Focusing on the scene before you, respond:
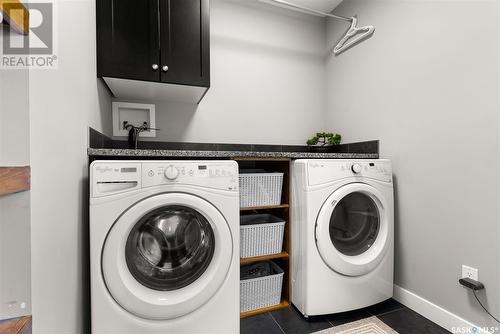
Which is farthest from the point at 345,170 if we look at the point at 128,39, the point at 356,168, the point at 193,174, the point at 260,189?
the point at 128,39

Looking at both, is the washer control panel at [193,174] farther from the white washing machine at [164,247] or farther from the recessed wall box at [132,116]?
the recessed wall box at [132,116]

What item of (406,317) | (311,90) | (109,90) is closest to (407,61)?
(311,90)

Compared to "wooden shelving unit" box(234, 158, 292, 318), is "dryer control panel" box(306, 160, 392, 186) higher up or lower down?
higher up

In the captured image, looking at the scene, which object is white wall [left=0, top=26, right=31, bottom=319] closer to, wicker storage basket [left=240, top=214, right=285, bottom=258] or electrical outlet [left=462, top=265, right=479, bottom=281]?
wicker storage basket [left=240, top=214, right=285, bottom=258]

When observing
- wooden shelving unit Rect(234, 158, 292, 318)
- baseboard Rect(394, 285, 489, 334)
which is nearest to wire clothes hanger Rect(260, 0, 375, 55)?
wooden shelving unit Rect(234, 158, 292, 318)

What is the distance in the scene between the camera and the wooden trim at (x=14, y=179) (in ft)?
1.72

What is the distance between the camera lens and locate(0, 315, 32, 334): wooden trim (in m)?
0.51

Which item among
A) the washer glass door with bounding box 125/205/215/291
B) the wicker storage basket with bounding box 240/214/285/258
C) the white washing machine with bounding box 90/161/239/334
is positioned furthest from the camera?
the wicker storage basket with bounding box 240/214/285/258

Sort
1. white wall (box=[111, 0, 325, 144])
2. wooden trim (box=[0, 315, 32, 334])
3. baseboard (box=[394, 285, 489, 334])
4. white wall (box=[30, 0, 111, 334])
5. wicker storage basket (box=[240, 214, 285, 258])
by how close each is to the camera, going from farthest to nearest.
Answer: white wall (box=[111, 0, 325, 144])
wicker storage basket (box=[240, 214, 285, 258])
baseboard (box=[394, 285, 489, 334])
white wall (box=[30, 0, 111, 334])
wooden trim (box=[0, 315, 32, 334])

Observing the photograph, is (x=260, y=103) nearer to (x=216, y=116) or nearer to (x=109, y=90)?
(x=216, y=116)

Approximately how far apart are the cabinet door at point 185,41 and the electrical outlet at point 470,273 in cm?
185

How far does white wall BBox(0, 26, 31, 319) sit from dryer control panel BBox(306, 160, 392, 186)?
3.99 ft

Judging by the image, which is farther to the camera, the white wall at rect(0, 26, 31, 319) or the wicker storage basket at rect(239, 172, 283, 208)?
the wicker storage basket at rect(239, 172, 283, 208)

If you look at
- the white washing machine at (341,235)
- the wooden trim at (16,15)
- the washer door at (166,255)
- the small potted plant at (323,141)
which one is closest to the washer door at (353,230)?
the white washing machine at (341,235)
